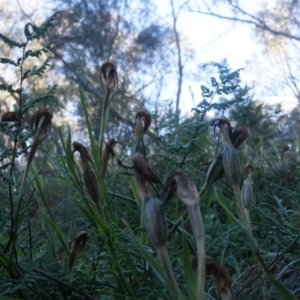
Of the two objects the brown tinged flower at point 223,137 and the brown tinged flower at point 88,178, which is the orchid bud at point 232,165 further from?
the brown tinged flower at point 88,178

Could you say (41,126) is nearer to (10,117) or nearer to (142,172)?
(10,117)

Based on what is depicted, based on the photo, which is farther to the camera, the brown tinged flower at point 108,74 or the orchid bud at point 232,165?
the brown tinged flower at point 108,74

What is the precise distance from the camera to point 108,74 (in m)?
0.80

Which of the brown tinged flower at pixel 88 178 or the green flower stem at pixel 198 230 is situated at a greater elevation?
the brown tinged flower at pixel 88 178

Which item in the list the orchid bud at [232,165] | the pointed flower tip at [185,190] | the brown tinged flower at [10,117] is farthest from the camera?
the brown tinged flower at [10,117]

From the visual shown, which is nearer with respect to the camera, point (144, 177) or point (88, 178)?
point (144, 177)

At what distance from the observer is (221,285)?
1.79ft

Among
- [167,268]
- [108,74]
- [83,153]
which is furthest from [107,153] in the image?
[167,268]

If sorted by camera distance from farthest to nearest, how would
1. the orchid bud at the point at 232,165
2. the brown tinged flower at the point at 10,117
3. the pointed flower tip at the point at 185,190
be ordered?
the brown tinged flower at the point at 10,117
the orchid bud at the point at 232,165
the pointed flower tip at the point at 185,190

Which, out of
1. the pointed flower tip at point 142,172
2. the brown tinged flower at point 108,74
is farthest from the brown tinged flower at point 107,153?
the pointed flower tip at point 142,172

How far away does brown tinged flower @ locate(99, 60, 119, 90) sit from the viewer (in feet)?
2.63

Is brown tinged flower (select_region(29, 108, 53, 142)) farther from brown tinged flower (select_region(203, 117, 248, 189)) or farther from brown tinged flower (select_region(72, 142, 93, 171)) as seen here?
brown tinged flower (select_region(203, 117, 248, 189))

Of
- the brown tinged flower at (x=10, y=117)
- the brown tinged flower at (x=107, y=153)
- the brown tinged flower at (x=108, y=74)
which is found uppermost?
the brown tinged flower at (x=108, y=74)

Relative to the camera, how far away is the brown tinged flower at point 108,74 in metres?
0.80
